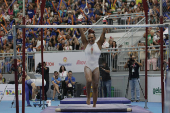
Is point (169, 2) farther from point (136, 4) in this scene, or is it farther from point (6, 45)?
point (6, 45)

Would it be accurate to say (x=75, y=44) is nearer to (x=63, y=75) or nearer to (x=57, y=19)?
(x=63, y=75)

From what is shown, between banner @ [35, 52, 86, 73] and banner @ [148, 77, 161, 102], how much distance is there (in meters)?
3.55

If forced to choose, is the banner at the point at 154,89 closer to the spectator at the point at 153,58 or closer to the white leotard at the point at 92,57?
the spectator at the point at 153,58

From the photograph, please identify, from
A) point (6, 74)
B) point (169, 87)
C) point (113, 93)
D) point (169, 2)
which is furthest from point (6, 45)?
point (169, 87)

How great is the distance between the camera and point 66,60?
15.6 m

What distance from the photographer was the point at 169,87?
109 inches

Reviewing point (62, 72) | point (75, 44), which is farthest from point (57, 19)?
point (62, 72)

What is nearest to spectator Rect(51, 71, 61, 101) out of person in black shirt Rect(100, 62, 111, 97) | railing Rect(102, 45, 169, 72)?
person in black shirt Rect(100, 62, 111, 97)

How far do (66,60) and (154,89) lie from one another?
4759 mm

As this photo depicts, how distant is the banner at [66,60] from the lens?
15.4m

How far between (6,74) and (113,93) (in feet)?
20.9

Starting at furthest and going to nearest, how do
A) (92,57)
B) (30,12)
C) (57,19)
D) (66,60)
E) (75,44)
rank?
(30,12) < (57,19) < (75,44) < (66,60) < (92,57)

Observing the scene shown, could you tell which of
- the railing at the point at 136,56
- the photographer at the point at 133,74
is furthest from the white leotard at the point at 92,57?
the railing at the point at 136,56

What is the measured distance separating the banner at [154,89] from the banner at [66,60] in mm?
3547
